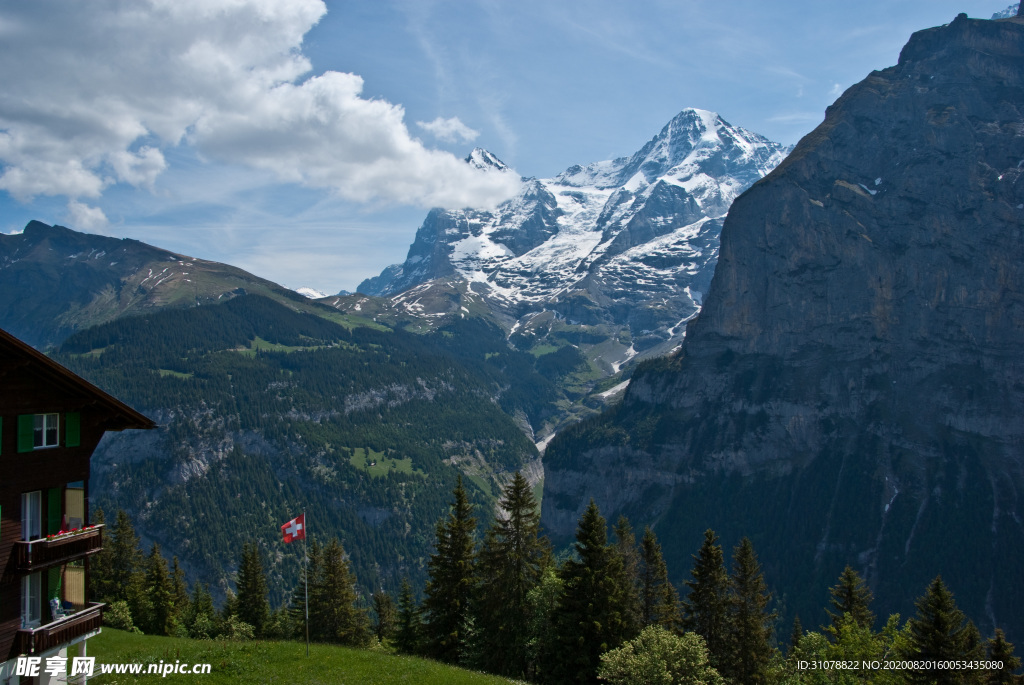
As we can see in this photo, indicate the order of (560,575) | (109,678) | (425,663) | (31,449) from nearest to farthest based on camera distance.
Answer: (31,449) → (109,678) → (425,663) → (560,575)

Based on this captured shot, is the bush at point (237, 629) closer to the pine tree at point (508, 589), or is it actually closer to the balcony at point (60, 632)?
the pine tree at point (508, 589)

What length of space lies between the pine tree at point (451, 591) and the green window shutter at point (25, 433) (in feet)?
96.7

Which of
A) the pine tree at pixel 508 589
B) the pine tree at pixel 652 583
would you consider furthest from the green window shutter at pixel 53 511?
the pine tree at pixel 652 583

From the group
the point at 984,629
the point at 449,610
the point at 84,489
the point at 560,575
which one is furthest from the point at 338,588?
the point at 984,629

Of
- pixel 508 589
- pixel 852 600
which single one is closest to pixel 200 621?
pixel 508 589

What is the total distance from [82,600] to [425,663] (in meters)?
16.8

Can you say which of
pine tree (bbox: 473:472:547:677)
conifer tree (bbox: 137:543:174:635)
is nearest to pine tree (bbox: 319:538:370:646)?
conifer tree (bbox: 137:543:174:635)

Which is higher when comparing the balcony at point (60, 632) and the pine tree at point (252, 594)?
the balcony at point (60, 632)

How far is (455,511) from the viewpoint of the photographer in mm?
49156

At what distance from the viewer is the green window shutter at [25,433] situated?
2044 cm

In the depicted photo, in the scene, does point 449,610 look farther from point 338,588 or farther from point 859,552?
point 859,552

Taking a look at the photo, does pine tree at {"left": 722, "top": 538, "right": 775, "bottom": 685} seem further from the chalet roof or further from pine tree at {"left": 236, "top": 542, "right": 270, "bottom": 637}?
pine tree at {"left": 236, "top": 542, "right": 270, "bottom": 637}

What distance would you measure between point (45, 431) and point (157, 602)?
54.8 m

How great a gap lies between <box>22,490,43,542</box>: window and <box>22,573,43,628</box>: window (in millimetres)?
1338
